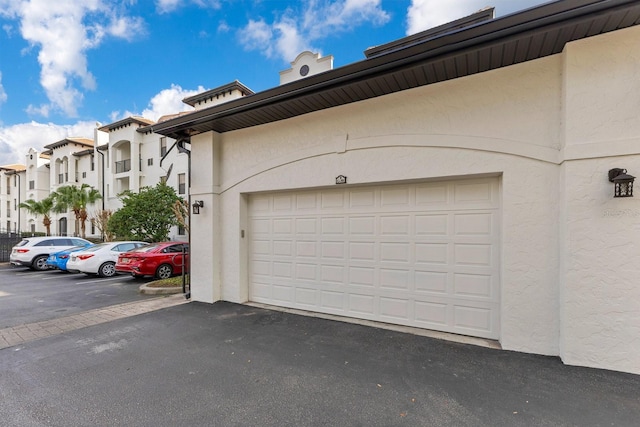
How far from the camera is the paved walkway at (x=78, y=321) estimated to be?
4.77 metres

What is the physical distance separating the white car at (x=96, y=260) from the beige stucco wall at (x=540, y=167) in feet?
34.0

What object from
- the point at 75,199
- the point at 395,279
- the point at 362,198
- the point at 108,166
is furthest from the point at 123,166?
the point at 395,279

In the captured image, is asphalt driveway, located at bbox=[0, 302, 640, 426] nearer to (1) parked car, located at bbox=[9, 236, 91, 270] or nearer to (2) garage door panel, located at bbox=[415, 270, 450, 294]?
(2) garage door panel, located at bbox=[415, 270, 450, 294]

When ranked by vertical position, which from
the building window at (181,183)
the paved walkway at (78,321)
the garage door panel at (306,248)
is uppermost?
the building window at (181,183)

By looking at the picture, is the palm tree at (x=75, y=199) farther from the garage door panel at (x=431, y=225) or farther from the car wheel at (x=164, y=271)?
the garage door panel at (x=431, y=225)

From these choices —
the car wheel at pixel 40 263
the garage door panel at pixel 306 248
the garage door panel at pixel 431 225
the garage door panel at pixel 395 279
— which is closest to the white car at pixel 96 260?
the car wheel at pixel 40 263

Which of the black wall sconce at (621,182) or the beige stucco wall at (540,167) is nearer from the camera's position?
the black wall sconce at (621,182)

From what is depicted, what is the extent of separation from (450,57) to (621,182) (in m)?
2.54

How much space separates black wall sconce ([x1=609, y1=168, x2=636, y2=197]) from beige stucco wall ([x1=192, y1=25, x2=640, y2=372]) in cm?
11

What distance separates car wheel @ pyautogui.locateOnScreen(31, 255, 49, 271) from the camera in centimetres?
1261

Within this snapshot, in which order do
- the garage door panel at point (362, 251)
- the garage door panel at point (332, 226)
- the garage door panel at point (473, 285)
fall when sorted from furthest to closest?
the garage door panel at point (332, 226), the garage door panel at point (362, 251), the garage door panel at point (473, 285)

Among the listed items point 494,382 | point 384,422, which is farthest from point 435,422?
point 494,382

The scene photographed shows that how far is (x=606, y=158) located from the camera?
3.48 m

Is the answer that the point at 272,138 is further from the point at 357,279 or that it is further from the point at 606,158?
the point at 606,158
